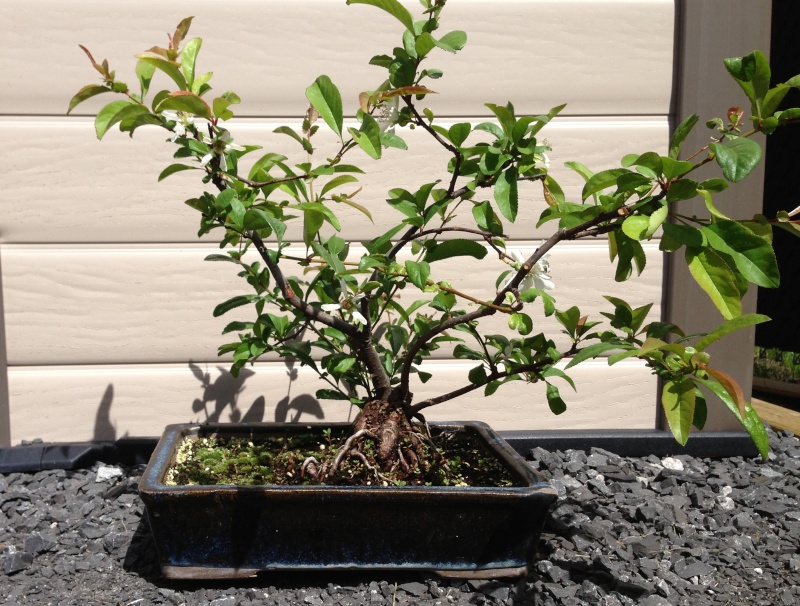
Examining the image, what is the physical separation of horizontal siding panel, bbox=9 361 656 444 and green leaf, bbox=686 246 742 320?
106cm

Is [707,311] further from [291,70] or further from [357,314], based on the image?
[291,70]

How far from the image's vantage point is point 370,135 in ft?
3.76

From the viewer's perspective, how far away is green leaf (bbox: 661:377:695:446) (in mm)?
1008

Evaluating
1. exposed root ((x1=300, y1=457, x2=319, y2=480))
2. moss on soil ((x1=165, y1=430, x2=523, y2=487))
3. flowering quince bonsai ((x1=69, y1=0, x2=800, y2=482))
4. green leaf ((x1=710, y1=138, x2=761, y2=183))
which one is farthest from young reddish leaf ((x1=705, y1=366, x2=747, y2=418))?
exposed root ((x1=300, y1=457, x2=319, y2=480))

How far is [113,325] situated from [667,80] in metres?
1.61

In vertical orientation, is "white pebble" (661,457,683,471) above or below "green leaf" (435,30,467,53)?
below

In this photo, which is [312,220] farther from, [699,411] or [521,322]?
[699,411]

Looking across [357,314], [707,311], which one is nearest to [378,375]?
[357,314]

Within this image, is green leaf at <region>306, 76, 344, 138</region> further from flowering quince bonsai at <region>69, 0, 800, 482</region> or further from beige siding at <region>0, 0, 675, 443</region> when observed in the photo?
beige siding at <region>0, 0, 675, 443</region>

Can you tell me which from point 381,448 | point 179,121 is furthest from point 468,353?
point 179,121

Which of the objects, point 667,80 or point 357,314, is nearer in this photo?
point 357,314

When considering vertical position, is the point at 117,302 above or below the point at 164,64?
below

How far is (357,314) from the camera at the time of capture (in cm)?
142

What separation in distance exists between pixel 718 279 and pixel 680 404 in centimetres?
18
